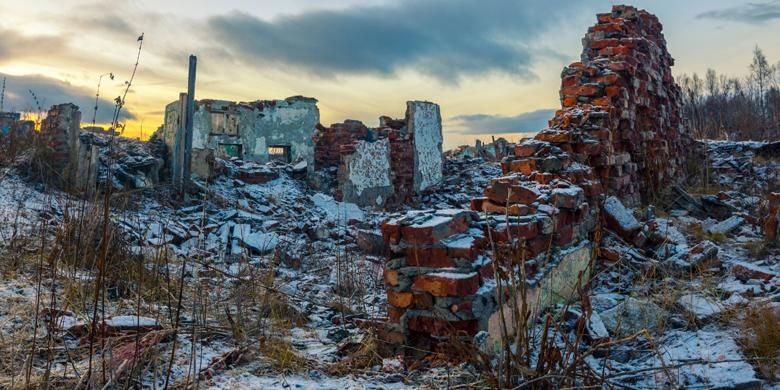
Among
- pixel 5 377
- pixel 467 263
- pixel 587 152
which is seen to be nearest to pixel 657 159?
pixel 587 152

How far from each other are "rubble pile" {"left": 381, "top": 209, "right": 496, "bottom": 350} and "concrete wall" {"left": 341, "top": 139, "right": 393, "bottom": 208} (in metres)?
8.25

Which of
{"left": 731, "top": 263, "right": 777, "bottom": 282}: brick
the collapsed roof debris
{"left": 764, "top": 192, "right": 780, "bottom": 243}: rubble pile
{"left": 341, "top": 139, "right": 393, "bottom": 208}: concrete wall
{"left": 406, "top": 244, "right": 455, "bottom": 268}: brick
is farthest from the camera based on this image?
{"left": 341, "top": 139, "right": 393, "bottom": 208}: concrete wall

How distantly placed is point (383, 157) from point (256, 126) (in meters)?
7.86

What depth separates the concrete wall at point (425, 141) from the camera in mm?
11844

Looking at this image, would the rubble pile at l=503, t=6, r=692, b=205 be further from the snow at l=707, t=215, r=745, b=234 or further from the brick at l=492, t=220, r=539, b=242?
the brick at l=492, t=220, r=539, b=242

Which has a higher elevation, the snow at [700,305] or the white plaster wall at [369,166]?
the white plaster wall at [369,166]

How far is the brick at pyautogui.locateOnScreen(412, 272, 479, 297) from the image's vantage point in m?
2.31

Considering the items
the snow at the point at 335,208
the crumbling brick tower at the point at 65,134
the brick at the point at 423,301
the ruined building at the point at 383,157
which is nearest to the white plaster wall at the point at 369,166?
the ruined building at the point at 383,157

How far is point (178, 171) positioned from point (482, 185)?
656 centimetres

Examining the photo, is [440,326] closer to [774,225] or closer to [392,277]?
[392,277]

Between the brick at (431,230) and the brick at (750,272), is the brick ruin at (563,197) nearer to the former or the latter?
the brick at (431,230)

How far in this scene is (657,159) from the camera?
6094mm

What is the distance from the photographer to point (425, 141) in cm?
1214

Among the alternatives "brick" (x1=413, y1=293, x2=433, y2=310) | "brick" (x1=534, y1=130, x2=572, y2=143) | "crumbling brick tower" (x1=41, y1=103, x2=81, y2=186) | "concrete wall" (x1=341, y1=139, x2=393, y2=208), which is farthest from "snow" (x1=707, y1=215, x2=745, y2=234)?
"crumbling brick tower" (x1=41, y1=103, x2=81, y2=186)
